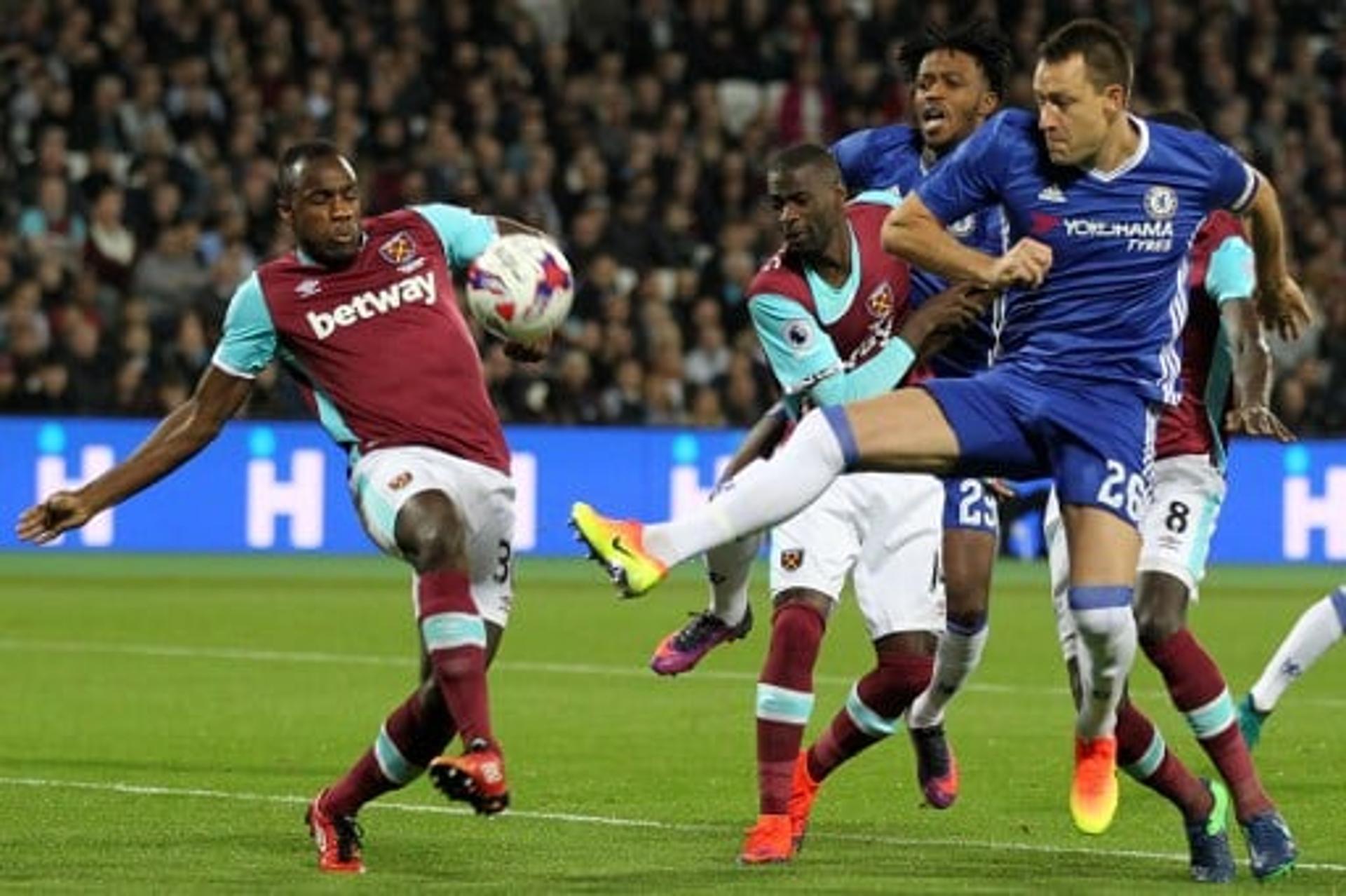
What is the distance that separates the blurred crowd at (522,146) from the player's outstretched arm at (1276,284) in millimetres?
14518

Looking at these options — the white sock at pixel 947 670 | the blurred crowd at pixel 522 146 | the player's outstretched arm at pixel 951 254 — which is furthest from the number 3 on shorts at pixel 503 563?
the blurred crowd at pixel 522 146

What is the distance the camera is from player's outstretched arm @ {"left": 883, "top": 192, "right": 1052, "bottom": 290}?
8.10 meters

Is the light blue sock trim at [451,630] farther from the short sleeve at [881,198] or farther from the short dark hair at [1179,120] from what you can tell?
the short dark hair at [1179,120]

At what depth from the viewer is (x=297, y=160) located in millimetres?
8883

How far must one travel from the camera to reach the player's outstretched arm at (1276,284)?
8.78 m

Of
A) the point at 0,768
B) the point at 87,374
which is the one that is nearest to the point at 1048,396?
the point at 0,768

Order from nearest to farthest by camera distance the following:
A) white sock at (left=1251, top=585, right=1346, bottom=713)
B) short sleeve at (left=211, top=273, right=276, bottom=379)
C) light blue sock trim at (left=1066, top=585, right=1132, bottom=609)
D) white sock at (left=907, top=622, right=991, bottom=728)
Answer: light blue sock trim at (left=1066, top=585, right=1132, bottom=609) → short sleeve at (left=211, top=273, right=276, bottom=379) → white sock at (left=907, top=622, right=991, bottom=728) → white sock at (left=1251, top=585, right=1346, bottom=713)

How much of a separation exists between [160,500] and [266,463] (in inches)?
32.7

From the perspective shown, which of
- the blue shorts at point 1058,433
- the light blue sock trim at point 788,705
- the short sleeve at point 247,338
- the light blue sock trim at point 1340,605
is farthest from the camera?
the light blue sock trim at point 1340,605

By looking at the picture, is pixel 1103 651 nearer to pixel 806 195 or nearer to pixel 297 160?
pixel 806 195

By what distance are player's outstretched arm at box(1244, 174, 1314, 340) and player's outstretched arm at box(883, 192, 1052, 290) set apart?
0.79 m

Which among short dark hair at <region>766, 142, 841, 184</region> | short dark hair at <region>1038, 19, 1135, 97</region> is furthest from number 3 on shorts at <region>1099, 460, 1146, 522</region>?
short dark hair at <region>766, 142, 841, 184</region>

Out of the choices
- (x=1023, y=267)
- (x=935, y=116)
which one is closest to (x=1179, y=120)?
(x=935, y=116)

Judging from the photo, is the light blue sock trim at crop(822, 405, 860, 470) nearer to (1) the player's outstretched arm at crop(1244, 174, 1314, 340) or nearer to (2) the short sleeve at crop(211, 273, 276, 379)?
(1) the player's outstretched arm at crop(1244, 174, 1314, 340)
